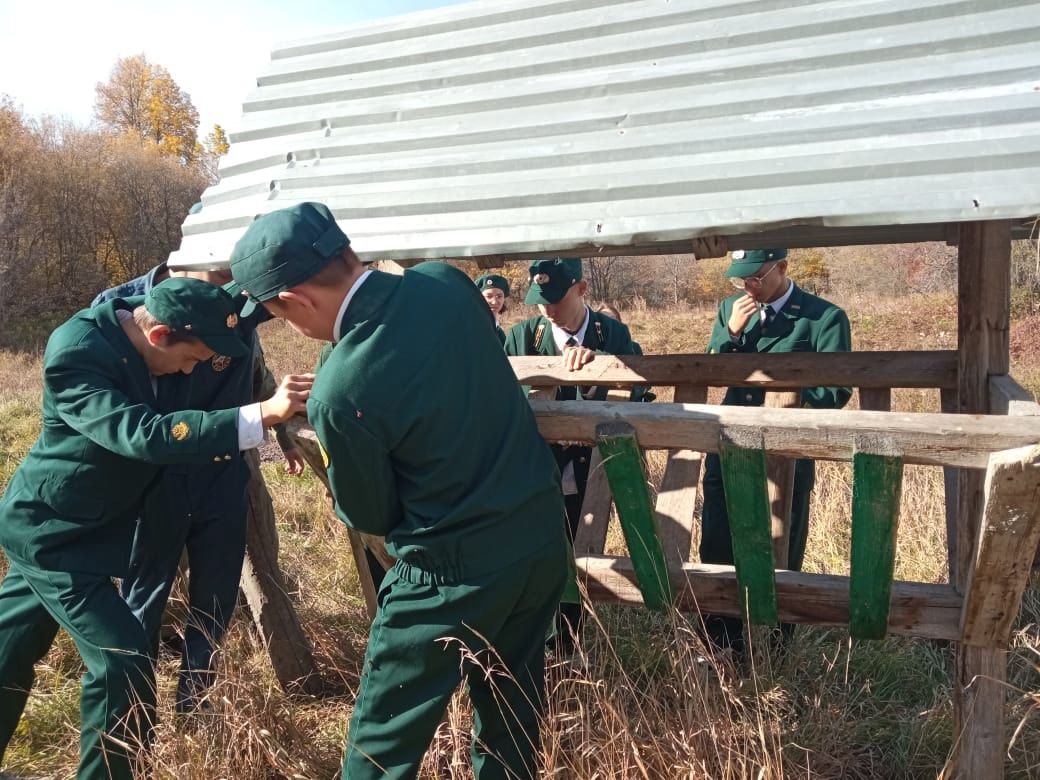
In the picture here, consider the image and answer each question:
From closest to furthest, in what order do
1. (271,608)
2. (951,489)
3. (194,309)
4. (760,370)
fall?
(194,309), (951,489), (760,370), (271,608)

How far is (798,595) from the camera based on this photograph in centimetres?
267

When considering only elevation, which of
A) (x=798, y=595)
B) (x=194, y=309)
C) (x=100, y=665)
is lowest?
(x=100, y=665)

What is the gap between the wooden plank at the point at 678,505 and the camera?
2.99 m

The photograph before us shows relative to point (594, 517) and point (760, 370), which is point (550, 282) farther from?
point (594, 517)

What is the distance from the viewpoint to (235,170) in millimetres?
3293

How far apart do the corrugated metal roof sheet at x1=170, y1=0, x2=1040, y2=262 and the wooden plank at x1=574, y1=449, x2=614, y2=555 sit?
1.05m

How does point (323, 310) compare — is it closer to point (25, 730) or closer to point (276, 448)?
point (25, 730)

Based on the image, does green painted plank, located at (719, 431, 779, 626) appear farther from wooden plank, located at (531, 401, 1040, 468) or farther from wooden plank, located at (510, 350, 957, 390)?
wooden plank, located at (510, 350, 957, 390)

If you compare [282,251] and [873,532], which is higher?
[282,251]

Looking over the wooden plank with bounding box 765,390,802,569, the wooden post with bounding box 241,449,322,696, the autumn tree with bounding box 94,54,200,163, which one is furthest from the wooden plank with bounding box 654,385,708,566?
the autumn tree with bounding box 94,54,200,163

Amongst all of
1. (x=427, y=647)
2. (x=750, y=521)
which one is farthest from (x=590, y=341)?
(x=427, y=647)

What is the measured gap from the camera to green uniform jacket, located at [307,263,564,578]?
6.55ft

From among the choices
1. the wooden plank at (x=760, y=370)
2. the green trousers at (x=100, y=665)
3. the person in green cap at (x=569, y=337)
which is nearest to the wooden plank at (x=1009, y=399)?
the wooden plank at (x=760, y=370)

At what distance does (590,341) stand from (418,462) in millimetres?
2245
